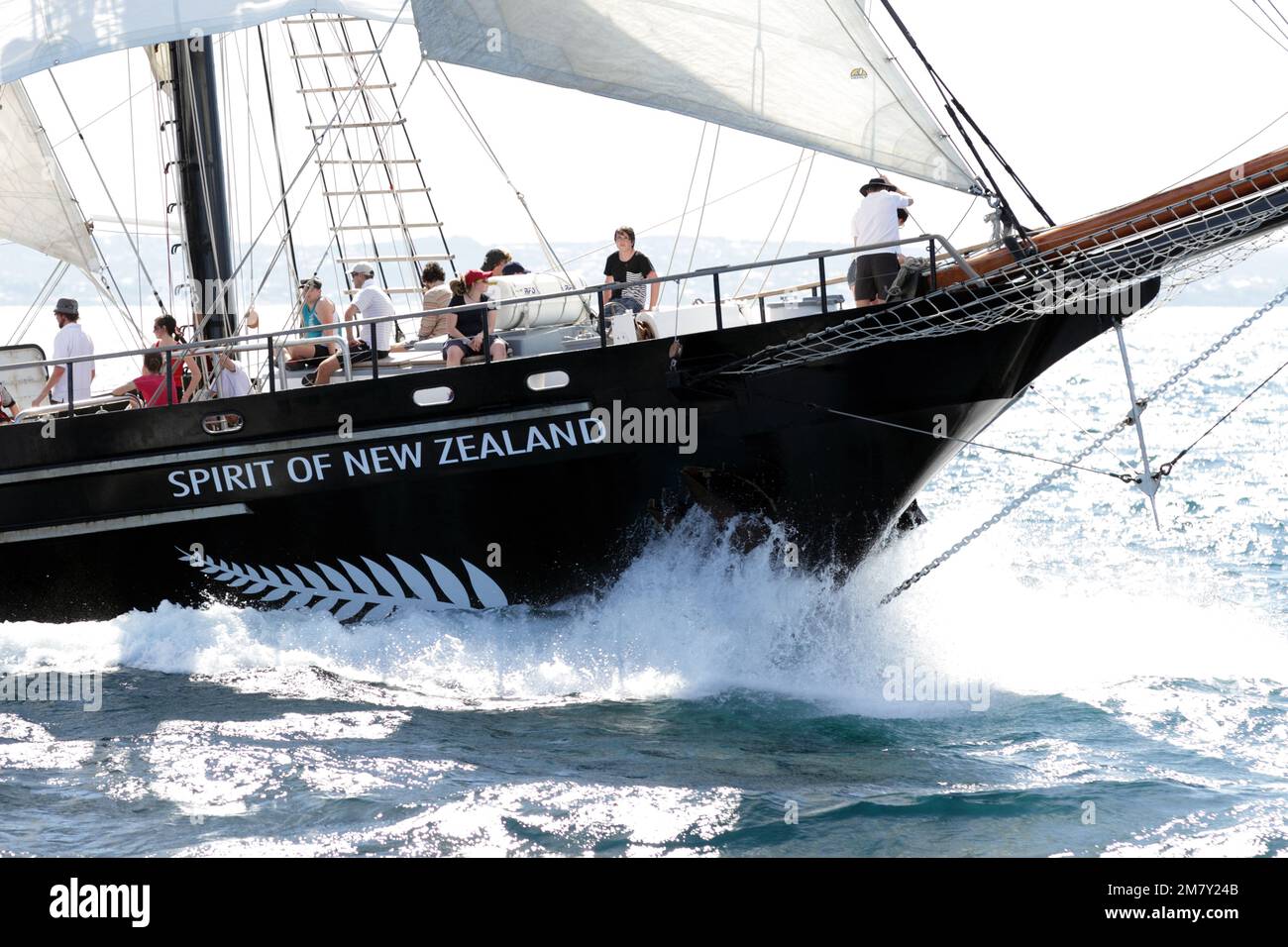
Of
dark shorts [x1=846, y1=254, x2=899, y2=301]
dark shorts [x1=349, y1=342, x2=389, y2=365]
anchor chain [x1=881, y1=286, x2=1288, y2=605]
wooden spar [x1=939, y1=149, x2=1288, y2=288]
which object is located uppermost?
wooden spar [x1=939, y1=149, x2=1288, y2=288]

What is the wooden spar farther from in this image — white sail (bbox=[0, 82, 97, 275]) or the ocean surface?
white sail (bbox=[0, 82, 97, 275])

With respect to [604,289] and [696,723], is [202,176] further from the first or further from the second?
[696,723]

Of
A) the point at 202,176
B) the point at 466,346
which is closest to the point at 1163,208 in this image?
the point at 466,346

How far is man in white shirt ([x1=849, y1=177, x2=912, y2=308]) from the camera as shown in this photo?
10625 millimetres

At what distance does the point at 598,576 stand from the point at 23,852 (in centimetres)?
513

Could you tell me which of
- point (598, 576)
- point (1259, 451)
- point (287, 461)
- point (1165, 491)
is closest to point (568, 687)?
point (598, 576)

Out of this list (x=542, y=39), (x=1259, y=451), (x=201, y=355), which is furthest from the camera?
(x=1259, y=451)

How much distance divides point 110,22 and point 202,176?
2257 millimetres

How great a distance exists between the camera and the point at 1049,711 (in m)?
9.97

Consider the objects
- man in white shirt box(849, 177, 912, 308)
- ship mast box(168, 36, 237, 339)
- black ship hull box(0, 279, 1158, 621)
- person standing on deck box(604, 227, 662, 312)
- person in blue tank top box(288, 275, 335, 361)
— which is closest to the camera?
man in white shirt box(849, 177, 912, 308)

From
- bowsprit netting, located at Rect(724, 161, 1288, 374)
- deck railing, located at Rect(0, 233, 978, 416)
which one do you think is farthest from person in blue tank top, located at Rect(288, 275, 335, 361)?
bowsprit netting, located at Rect(724, 161, 1288, 374)

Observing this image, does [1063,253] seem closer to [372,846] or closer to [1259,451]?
[372,846]

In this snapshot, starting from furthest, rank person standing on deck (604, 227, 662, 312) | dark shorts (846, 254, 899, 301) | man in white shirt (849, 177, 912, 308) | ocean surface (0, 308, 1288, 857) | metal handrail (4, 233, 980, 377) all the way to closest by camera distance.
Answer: person standing on deck (604, 227, 662, 312) < dark shorts (846, 254, 899, 301) < man in white shirt (849, 177, 912, 308) < metal handrail (4, 233, 980, 377) < ocean surface (0, 308, 1288, 857)

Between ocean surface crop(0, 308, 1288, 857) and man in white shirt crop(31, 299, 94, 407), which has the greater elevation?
man in white shirt crop(31, 299, 94, 407)
